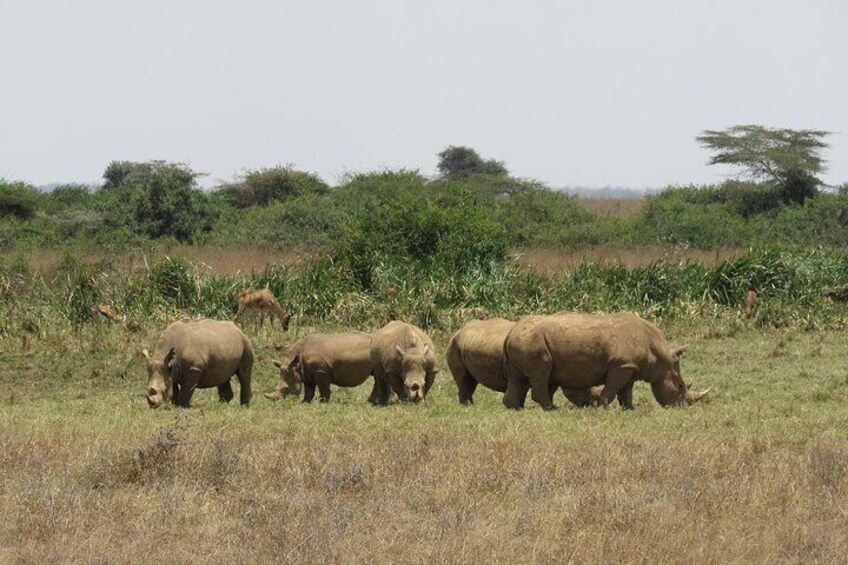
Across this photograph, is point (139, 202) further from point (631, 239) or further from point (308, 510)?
point (308, 510)

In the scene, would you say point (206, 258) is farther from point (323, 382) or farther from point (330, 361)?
point (330, 361)

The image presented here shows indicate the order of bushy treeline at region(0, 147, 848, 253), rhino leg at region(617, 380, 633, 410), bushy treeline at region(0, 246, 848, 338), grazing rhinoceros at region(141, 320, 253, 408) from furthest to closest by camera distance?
bushy treeline at region(0, 147, 848, 253) → bushy treeline at region(0, 246, 848, 338) → grazing rhinoceros at region(141, 320, 253, 408) → rhino leg at region(617, 380, 633, 410)

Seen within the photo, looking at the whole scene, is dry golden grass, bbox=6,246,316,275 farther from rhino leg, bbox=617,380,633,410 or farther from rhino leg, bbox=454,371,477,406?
rhino leg, bbox=617,380,633,410

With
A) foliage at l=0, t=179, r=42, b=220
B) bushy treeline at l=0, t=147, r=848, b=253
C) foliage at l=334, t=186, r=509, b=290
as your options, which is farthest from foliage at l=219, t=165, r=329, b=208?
foliage at l=334, t=186, r=509, b=290

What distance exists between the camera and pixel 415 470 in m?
11.4

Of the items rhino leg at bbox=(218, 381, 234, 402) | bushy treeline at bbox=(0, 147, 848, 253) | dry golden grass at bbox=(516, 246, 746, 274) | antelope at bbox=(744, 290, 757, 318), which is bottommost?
rhino leg at bbox=(218, 381, 234, 402)

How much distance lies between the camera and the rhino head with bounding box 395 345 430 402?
1699cm

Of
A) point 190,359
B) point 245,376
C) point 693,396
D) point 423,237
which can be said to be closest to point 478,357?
point 693,396

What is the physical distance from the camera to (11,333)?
924 inches

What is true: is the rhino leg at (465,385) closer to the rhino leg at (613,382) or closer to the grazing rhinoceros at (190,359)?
the rhino leg at (613,382)

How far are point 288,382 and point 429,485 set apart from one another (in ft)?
28.1

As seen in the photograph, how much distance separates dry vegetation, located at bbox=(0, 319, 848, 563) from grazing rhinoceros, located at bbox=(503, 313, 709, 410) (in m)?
0.43

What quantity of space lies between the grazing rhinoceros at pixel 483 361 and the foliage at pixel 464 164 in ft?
166

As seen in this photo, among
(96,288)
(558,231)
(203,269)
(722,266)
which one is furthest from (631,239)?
(96,288)
